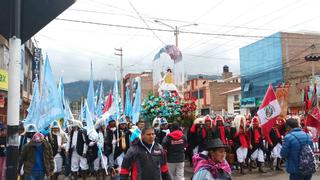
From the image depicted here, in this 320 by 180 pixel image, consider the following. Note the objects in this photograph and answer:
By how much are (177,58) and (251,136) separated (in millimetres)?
6334

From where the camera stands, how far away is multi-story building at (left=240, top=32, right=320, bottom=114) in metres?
47.4

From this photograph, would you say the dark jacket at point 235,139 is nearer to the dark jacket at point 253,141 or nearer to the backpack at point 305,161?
the dark jacket at point 253,141

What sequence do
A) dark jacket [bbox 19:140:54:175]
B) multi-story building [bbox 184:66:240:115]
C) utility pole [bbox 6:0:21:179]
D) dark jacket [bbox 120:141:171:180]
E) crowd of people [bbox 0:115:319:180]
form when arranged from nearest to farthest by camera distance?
utility pole [bbox 6:0:21:179], dark jacket [bbox 120:141:171:180], crowd of people [bbox 0:115:319:180], dark jacket [bbox 19:140:54:175], multi-story building [bbox 184:66:240:115]

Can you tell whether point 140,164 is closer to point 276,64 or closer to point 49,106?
point 49,106

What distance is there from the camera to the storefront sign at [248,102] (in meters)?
50.6

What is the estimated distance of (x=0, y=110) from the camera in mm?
26750

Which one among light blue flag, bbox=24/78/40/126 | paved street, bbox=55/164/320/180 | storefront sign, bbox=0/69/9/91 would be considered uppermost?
storefront sign, bbox=0/69/9/91

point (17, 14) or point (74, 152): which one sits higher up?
point (17, 14)

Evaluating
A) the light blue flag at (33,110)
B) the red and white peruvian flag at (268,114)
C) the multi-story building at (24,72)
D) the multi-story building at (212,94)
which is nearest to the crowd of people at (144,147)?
the light blue flag at (33,110)

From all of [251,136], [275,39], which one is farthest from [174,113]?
[275,39]

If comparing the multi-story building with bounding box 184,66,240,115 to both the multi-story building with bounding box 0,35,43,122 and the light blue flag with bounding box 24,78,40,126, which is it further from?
the light blue flag with bounding box 24,78,40,126

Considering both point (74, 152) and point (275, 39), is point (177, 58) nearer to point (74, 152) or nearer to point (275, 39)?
point (74, 152)

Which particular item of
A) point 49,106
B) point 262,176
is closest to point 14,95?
point 49,106

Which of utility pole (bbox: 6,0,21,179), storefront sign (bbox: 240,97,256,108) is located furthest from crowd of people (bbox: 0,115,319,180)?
storefront sign (bbox: 240,97,256,108)
